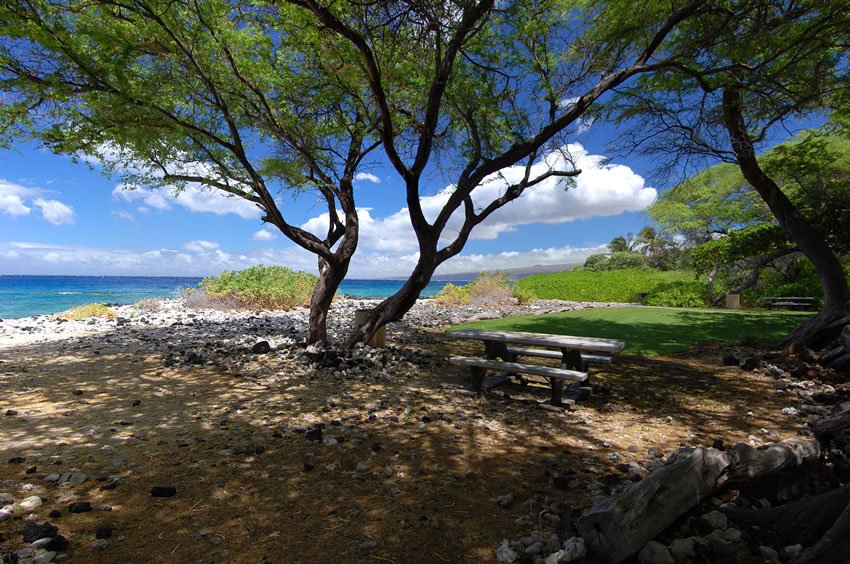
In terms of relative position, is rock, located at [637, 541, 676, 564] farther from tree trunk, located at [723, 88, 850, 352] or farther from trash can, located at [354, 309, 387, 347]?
tree trunk, located at [723, 88, 850, 352]

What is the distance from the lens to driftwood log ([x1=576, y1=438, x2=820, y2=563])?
2.28 metres

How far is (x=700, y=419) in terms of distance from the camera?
503cm

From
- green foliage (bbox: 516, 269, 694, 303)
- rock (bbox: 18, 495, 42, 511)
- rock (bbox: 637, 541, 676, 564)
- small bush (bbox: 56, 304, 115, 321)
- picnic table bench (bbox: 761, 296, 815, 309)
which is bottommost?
rock (bbox: 18, 495, 42, 511)

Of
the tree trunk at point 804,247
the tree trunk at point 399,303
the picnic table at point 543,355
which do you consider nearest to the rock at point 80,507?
the picnic table at point 543,355

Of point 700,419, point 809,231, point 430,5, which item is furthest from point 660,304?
point 430,5

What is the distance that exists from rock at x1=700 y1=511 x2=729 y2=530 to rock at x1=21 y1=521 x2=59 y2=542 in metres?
3.77

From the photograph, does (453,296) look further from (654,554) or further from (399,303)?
(654,554)

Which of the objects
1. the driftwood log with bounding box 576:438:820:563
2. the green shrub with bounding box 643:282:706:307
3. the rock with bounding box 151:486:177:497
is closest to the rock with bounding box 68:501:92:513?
the rock with bounding box 151:486:177:497

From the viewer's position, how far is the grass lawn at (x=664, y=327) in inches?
402

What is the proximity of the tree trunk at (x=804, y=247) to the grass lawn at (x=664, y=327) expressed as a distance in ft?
5.61

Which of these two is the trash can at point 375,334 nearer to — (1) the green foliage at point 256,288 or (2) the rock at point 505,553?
(2) the rock at point 505,553

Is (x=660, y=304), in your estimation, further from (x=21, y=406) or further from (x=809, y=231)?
(x=21, y=406)

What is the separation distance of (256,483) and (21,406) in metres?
4.03

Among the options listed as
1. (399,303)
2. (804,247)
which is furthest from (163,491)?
(804,247)
